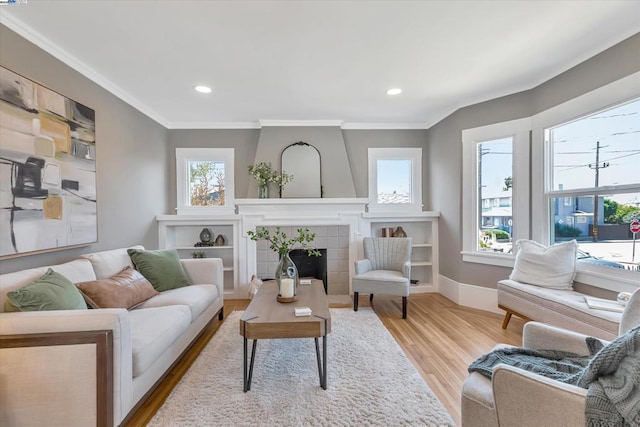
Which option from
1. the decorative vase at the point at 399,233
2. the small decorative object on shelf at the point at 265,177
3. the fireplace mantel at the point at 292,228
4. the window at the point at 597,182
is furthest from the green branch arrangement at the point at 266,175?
the window at the point at 597,182

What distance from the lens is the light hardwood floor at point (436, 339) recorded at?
1.81m

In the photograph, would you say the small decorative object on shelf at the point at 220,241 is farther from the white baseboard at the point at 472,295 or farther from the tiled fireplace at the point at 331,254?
the white baseboard at the point at 472,295

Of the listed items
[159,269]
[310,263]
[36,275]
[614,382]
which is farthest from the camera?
[310,263]

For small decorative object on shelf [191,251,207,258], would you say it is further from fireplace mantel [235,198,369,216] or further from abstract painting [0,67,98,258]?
abstract painting [0,67,98,258]

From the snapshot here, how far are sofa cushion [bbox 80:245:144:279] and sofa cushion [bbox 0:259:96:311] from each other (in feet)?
0.22

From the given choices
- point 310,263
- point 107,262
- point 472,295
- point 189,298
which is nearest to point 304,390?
point 189,298

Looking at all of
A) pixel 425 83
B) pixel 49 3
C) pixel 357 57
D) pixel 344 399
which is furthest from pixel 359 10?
pixel 344 399

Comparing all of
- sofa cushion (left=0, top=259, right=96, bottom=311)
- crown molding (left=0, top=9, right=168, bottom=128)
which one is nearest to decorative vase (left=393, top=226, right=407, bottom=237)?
sofa cushion (left=0, top=259, right=96, bottom=311)

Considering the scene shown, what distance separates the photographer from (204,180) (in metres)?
4.07

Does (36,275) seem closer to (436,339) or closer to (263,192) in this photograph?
(263,192)

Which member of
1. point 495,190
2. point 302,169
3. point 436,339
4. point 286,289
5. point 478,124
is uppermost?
point 478,124

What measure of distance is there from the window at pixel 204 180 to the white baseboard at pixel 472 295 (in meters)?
3.28

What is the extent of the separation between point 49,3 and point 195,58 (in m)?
0.89

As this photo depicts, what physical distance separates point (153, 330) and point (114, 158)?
6.64 feet
